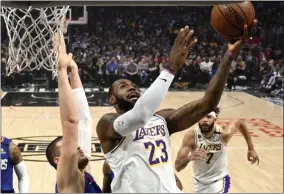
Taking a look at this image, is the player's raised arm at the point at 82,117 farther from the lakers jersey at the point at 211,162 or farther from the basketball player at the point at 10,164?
the lakers jersey at the point at 211,162

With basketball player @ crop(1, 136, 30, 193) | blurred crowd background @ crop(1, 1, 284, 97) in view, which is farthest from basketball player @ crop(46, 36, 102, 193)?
blurred crowd background @ crop(1, 1, 284, 97)

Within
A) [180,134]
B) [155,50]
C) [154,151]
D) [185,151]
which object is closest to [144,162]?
[154,151]

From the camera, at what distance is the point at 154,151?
211cm

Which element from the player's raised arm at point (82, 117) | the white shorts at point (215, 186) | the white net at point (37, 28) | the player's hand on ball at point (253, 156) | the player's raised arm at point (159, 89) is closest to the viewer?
the player's raised arm at point (159, 89)

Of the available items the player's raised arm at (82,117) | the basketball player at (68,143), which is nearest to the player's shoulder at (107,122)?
the basketball player at (68,143)

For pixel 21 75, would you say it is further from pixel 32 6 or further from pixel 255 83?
pixel 32 6

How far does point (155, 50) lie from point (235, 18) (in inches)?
610

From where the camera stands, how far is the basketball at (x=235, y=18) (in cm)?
209

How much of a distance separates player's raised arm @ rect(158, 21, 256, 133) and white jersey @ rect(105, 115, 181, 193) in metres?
0.07

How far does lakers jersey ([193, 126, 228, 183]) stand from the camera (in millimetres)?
4418

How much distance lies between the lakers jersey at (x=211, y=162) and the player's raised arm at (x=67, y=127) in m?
2.46

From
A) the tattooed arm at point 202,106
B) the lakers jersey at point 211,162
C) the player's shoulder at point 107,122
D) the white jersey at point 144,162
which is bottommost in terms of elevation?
the lakers jersey at point 211,162

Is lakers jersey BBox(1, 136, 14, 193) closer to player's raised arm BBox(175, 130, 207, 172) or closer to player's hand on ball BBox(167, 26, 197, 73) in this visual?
player's raised arm BBox(175, 130, 207, 172)

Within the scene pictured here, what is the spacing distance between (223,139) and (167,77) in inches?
107
